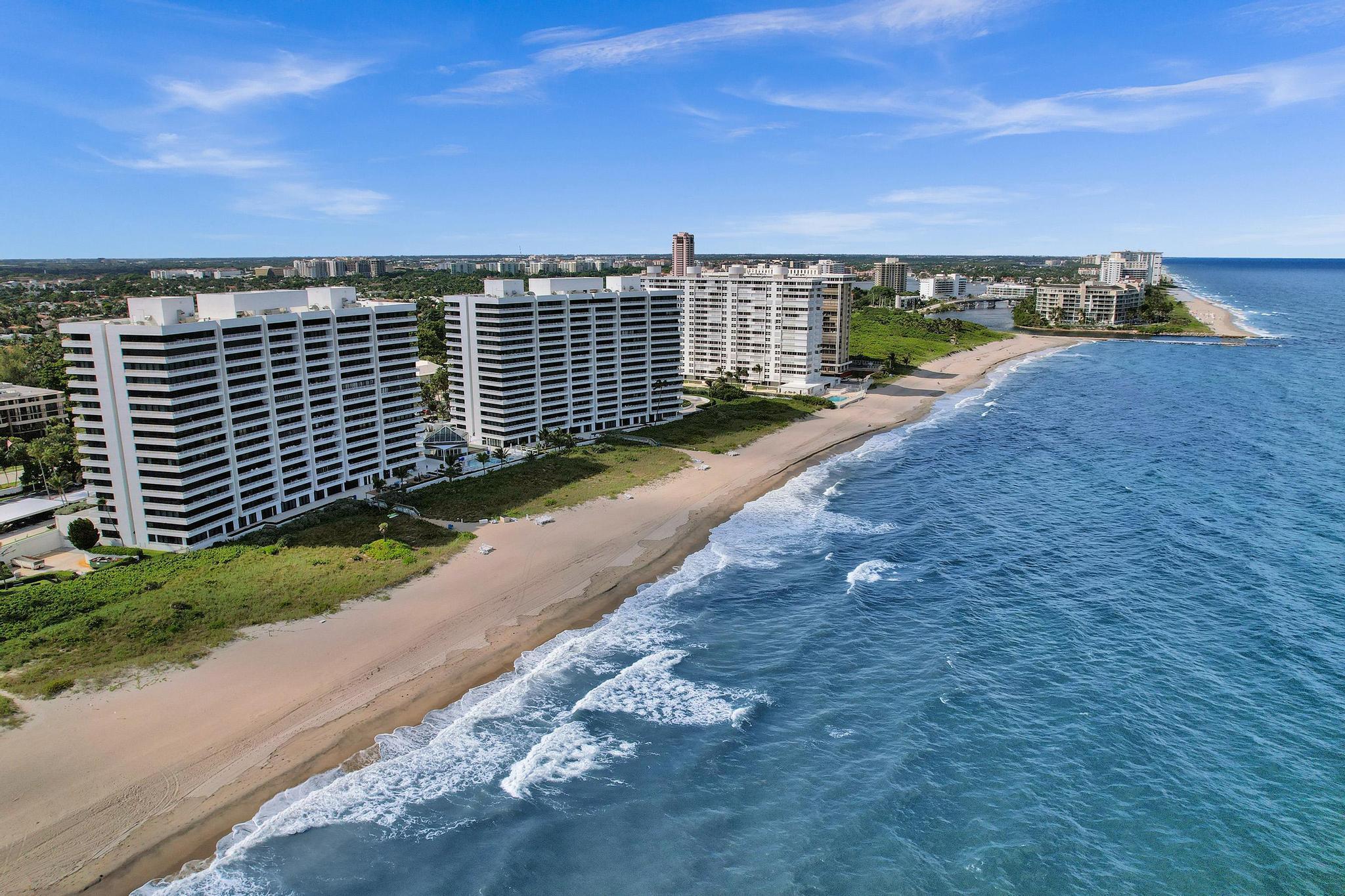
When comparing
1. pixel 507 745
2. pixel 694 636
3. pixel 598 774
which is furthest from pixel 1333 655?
pixel 507 745

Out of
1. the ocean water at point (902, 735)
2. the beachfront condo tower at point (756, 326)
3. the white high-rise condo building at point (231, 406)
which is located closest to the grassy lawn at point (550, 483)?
the white high-rise condo building at point (231, 406)

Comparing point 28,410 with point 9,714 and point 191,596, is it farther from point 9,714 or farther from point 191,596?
point 9,714

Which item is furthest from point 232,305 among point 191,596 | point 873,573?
point 873,573

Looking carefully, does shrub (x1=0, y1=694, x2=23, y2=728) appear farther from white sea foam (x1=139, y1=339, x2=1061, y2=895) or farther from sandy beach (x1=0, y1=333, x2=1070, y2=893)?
white sea foam (x1=139, y1=339, x2=1061, y2=895)

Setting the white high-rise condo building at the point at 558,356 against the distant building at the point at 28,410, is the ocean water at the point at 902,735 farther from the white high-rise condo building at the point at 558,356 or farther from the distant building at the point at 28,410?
the distant building at the point at 28,410

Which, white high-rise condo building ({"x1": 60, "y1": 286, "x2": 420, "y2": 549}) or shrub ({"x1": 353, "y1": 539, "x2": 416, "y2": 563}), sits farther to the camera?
shrub ({"x1": 353, "y1": 539, "x2": 416, "y2": 563})

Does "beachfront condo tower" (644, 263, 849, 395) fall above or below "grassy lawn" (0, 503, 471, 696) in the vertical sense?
above

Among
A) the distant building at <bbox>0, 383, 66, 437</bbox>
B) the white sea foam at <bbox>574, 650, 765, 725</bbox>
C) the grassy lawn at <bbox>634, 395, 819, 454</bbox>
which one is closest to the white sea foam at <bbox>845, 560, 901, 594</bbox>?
the white sea foam at <bbox>574, 650, 765, 725</bbox>
